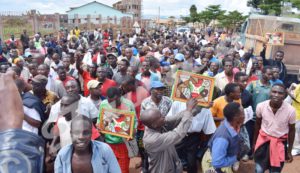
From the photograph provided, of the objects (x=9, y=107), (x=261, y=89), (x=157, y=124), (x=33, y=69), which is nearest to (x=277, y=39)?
(x=261, y=89)

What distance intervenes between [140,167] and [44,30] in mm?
24518

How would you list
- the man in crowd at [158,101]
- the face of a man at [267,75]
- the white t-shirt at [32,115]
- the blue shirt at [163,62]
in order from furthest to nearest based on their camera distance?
the blue shirt at [163,62] → the face of a man at [267,75] → the man in crowd at [158,101] → the white t-shirt at [32,115]

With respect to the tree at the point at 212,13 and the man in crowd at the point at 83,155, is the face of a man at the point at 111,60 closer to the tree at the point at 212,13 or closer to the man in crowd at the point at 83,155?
the man in crowd at the point at 83,155

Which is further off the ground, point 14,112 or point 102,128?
point 14,112

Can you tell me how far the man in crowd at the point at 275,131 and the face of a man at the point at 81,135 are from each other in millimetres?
2300

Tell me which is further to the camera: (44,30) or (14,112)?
(44,30)

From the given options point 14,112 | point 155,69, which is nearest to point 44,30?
point 155,69

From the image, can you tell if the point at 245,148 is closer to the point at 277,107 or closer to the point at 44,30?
the point at 277,107

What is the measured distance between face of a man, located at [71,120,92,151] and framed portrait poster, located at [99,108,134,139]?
1066 millimetres

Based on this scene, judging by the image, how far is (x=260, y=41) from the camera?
11.2 meters

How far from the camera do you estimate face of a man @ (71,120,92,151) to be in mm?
2486

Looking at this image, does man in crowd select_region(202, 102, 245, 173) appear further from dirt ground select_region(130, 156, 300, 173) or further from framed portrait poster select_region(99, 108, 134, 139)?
dirt ground select_region(130, 156, 300, 173)


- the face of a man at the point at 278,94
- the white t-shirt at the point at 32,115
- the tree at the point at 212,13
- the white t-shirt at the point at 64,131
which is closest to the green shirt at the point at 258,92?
the face of a man at the point at 278,94

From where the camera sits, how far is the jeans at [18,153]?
2.90 ft
